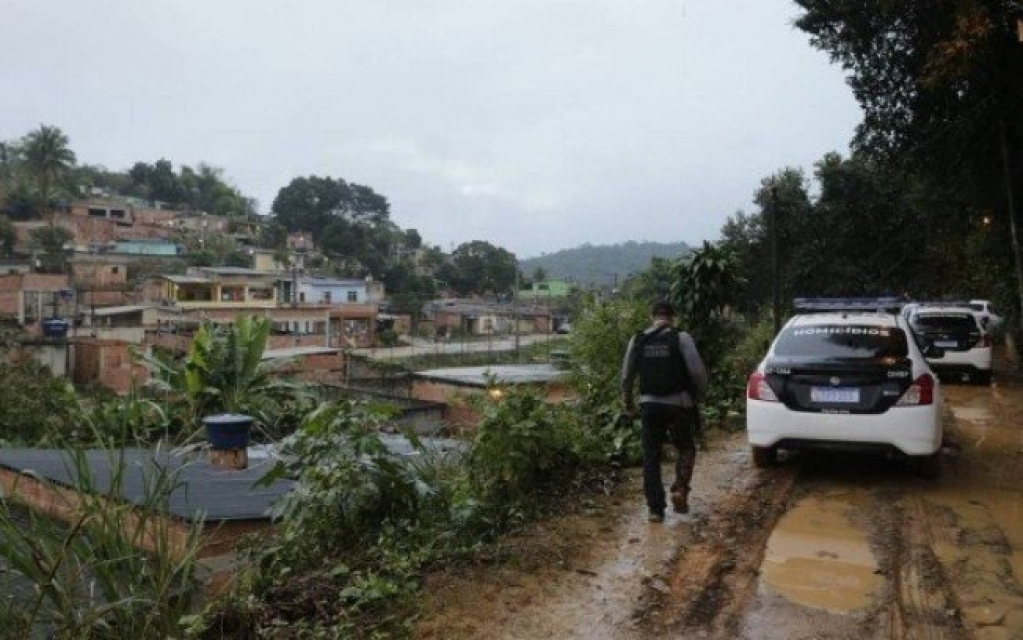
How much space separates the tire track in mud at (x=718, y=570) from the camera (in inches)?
159

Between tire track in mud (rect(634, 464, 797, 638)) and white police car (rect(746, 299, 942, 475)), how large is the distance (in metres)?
0.63

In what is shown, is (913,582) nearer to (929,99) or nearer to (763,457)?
(763,457)

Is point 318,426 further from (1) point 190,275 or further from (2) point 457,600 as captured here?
(1) point 190,275

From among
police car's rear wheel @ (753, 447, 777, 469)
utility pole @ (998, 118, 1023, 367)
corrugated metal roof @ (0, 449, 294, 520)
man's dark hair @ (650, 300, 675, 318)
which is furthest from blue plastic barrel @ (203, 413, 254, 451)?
utility pole @ (998, 118, 1023, 367)

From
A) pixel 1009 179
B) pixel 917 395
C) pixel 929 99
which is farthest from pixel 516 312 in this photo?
pixel 917 395

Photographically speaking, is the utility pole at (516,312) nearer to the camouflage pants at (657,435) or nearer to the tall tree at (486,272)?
the tall tree at (486,272)

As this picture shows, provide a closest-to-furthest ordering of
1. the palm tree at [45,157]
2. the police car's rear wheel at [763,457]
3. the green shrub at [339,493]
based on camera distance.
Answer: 1. the green shrub at [339,493]
2. the police car's rear wheel at [763,457]
3. the palm tree at [45,157]

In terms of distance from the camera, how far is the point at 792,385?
6.84m

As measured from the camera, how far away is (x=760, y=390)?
277 inches

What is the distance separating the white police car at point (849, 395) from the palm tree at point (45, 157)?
66538mm

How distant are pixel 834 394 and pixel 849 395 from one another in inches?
4.8

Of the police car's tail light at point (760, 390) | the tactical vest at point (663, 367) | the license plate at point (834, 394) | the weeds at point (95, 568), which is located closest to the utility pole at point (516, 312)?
the police car's tail light at point (760, 390)

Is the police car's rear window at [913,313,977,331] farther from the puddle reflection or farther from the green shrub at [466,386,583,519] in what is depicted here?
the green shrub at [466,386,583,519]

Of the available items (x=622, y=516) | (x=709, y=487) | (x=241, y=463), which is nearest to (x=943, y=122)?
(x=709, y=487)
